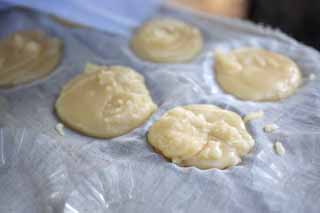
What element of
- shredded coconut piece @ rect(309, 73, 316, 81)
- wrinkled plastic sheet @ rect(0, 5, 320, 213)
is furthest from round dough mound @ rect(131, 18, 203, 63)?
shredded coconut piece @ rect(309, 73, 316, 81)

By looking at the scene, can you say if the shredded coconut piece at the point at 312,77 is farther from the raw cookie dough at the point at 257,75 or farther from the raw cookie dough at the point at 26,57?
the raw cookie dough at the point at 26,57

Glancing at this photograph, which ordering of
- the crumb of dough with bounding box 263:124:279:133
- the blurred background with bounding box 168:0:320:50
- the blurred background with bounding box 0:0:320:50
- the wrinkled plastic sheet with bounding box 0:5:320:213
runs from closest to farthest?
the wrinkled plastic sheet with bounding box 0:5:320:213 → the crumb of dough with bounding box 263:124:279:133 → the blurred background with bounding box 0:0:320:50 → the blurred background with bounding box 168:0:320:50

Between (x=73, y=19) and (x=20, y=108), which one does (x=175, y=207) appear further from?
(x=73, y=19)

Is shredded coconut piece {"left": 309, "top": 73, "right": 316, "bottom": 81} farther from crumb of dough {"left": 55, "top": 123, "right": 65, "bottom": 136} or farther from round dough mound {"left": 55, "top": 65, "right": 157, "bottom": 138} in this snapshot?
crumb of dough {"left": 55, "top": 123, "right": 65, "bottom": 136}

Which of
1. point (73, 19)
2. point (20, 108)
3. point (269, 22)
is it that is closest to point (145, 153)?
point (20, 108)

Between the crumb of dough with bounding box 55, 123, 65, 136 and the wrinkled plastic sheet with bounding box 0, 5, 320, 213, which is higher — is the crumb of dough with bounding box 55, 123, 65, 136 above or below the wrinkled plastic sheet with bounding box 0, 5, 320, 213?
below

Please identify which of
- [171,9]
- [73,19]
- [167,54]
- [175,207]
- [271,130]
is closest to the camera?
[175,207]

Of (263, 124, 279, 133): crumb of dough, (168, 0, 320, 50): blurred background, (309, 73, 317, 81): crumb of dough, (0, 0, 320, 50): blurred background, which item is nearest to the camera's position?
(263, 124, 279, 133): crumb of dough
